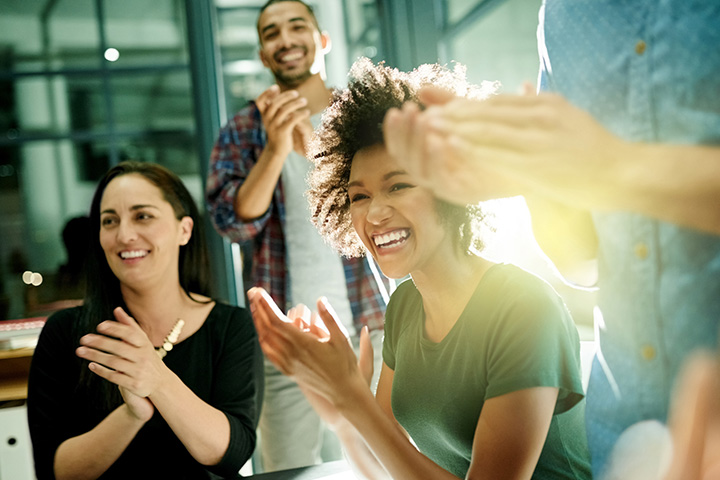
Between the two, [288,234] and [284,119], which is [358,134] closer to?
[284,119]

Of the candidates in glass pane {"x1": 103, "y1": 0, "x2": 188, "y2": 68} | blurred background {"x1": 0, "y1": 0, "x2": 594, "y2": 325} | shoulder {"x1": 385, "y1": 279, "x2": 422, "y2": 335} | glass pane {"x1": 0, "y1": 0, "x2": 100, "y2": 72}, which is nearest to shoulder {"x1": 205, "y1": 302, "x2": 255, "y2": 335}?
shoulder {"x1": 385, "y1": 279, "x2": 422, "y2": 335}

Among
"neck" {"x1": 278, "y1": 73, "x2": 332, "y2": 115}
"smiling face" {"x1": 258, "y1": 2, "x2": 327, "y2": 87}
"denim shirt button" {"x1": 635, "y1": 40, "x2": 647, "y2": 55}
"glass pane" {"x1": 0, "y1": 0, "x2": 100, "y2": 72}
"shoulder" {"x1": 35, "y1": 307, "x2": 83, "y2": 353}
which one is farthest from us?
"glass pane" {"x1": 0, "y1": 0, "x2": 100, "y2": 72}

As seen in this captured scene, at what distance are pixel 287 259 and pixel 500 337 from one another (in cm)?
49

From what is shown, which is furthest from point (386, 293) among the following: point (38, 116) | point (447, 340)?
point (38, 116)

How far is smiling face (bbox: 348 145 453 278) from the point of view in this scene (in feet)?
1.41

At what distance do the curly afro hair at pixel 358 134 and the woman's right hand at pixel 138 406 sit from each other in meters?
0.22

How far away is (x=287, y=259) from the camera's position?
34.8 inches

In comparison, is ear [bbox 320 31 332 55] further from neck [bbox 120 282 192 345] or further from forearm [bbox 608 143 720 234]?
forearm [bbox 608 143 720 234]

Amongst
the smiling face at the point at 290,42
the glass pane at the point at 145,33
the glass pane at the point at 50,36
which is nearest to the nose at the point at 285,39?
the smiling face at the point at 290,42

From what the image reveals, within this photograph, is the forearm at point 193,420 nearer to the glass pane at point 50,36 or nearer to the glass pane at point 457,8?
the glass pane at point 457,8

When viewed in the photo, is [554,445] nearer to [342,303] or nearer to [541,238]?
[541,238]

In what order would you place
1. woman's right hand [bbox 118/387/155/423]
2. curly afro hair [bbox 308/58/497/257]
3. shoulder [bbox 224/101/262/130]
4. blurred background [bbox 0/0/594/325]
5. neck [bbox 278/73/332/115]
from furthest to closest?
blurred background [bbox 0/0/594/325] < shoulder [bbox 224/101/262/130] < neck [bbox 278/73/332/115] < woman's right hand [bbox 118/387/155/423] < curly afro hair [bbox 308/58/497/257]

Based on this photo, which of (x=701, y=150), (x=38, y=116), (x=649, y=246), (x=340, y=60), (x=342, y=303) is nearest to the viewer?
(x=701, y=150)

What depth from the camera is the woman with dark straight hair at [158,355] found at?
58 centimetres
